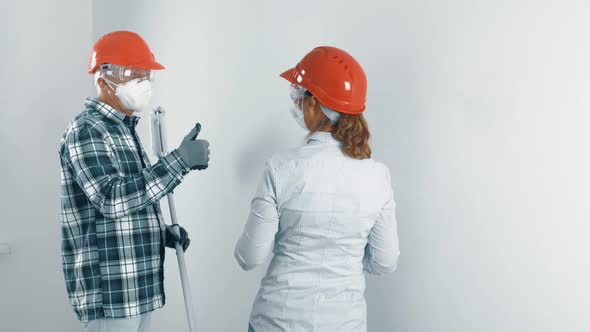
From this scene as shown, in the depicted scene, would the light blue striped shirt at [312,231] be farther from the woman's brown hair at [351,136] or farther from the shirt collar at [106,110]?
the shirt collar at [106,110]

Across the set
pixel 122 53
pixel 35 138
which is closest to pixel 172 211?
pixel 122 53

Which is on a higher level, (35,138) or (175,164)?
(175,164)

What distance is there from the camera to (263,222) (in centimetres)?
130

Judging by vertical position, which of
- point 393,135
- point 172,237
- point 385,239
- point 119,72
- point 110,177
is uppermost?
point 119,72

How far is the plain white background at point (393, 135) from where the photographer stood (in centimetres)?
130

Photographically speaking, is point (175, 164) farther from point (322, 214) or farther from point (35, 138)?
point (35, 138)

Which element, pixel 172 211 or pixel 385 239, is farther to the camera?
pixel 172 211

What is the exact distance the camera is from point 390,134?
1604 millimetres

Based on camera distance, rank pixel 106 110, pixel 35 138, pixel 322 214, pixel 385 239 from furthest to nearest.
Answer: pixel 35 138
pixel 106 110
pixel 385 239
pixel 322 214

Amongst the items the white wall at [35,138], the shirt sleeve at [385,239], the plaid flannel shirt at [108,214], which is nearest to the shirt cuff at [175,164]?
the plaid flannel shirt at [108,214]

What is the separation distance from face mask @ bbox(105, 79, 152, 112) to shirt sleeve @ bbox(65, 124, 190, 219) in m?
0.12

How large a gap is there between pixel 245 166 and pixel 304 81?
2.00ft

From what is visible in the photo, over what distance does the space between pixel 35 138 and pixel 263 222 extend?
133cm

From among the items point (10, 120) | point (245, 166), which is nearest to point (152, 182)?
point (245, 166)
